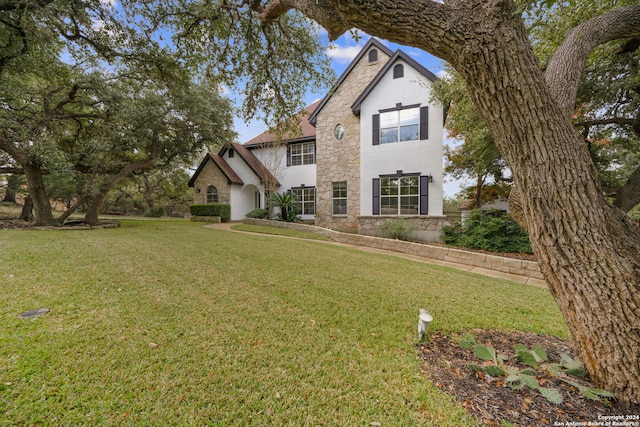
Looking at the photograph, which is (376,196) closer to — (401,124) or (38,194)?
(401,124)

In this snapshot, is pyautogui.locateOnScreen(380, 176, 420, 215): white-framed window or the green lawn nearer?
the green lawn

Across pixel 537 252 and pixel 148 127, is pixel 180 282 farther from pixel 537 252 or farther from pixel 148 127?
pixel 148 127

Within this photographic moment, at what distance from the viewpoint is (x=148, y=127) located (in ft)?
37.1

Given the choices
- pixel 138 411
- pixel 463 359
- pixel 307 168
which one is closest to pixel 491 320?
pixel 463 359

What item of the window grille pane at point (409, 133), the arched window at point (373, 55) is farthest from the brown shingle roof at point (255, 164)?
the arched window at point (373, 55)

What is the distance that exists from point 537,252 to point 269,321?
109 inches

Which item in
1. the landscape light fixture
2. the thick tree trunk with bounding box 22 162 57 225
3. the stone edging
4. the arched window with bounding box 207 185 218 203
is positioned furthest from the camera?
the arched window with bounding box 207 185 218 203

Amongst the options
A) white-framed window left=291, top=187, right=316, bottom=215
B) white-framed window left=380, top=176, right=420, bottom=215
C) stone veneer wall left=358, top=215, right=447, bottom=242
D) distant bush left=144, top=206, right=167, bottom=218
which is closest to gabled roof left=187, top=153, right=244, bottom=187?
white-framed window left=291, top=187, right=316, bottom=215

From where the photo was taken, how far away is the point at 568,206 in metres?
1.81

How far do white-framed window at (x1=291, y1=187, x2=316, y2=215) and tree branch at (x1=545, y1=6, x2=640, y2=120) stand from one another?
1292 centimetres

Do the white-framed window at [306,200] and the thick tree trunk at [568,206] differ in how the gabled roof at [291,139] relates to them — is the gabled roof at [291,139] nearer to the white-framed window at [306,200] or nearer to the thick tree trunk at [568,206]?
the white-framed window at [306,200]

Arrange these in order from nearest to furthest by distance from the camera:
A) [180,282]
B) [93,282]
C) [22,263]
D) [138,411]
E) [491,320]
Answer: [138,411]
[491,320]
[93,282]
[180,282]
[22,263]

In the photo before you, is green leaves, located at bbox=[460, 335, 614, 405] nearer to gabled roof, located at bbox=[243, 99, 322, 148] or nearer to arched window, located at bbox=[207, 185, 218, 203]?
gabled roof, located at bbox=[243, 99, 322, 148]

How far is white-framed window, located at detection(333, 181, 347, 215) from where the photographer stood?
13.1 metres
